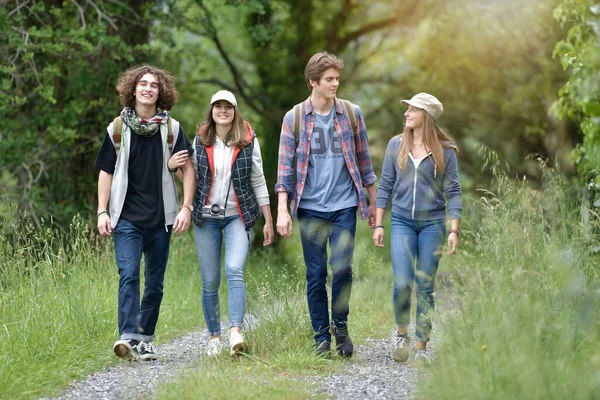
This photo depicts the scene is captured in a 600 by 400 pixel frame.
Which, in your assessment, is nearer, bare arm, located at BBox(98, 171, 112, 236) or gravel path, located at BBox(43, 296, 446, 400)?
gravel path, located at BBox(43, 296, 446, 400)

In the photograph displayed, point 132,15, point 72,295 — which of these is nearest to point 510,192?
point 72,295

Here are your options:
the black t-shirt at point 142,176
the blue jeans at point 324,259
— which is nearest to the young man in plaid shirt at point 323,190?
the blue jeans at point 324,259

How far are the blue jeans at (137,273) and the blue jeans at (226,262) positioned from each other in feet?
0.96

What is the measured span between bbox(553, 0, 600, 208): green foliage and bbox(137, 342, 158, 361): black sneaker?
318cm

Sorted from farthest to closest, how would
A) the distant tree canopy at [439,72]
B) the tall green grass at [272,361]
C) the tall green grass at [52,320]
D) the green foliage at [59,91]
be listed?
the distant tree canopy at [439,72] → the green foliage at [59,91] → the tall green grass at [52,320] → the tall green grass at [272,361]

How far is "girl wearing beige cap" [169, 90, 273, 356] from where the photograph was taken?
20.8ft

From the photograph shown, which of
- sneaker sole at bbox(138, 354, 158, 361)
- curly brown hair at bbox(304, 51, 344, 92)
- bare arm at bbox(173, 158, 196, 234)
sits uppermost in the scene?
curly brown hair at bbox(304, 51, 344, 92)

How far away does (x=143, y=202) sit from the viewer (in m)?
6.27

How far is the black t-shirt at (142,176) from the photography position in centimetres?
624

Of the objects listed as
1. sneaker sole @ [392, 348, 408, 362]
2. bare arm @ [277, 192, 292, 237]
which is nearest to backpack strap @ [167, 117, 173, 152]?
bare arm @ [277, 192, 292, 237]

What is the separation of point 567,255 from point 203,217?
100 inches

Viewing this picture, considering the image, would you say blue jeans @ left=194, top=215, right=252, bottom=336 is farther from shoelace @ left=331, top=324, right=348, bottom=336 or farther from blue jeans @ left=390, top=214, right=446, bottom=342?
blue jeans @ left=390, top=214, right=446, bottom=342

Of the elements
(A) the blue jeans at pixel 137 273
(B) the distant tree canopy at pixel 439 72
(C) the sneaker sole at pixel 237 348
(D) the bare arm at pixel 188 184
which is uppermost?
(B) the distant tree canopy at pixel 439 72

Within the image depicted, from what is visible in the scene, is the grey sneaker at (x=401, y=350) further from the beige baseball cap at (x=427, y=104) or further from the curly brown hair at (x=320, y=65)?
the curly brown hair at (x=320, y=65)
